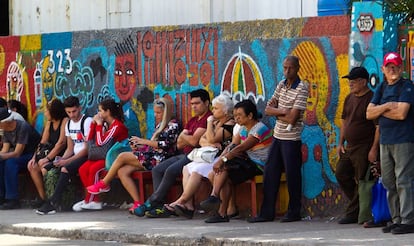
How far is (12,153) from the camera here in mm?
18125

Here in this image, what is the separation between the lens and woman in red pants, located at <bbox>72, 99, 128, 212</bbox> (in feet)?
56.0

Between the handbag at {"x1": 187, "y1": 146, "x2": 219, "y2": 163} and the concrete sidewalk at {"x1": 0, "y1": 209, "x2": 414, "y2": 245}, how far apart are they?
0.75m

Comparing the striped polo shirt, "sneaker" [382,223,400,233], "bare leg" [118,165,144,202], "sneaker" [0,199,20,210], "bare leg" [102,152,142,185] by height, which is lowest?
"sneaker" [0,199,20,210]

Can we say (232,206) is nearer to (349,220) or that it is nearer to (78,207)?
(349,220)

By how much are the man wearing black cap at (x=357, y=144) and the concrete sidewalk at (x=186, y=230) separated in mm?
230

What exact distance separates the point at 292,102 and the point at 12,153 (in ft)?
16.4

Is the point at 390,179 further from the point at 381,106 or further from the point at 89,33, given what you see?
the point at 89,33

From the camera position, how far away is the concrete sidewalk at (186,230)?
514 inches

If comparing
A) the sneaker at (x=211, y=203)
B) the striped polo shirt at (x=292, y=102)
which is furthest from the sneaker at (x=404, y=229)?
the sneaker at (x=211, y=203)

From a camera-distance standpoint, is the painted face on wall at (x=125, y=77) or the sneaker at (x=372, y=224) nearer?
the sneaker at (x=372, y=224)

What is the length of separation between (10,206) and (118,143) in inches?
87.6

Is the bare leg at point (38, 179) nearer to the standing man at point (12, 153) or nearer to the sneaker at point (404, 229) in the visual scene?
the standing man at point (12, 153)

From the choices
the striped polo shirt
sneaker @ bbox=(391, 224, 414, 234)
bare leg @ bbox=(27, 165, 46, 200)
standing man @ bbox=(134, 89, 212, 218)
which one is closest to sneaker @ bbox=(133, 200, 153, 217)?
standing man @ bbox=(134, 89, 212, 218)

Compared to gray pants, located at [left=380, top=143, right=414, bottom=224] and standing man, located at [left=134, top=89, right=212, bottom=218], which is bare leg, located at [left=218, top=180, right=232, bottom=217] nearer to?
standing man, located at [left=134, top=89, right=212, bottom=218]
